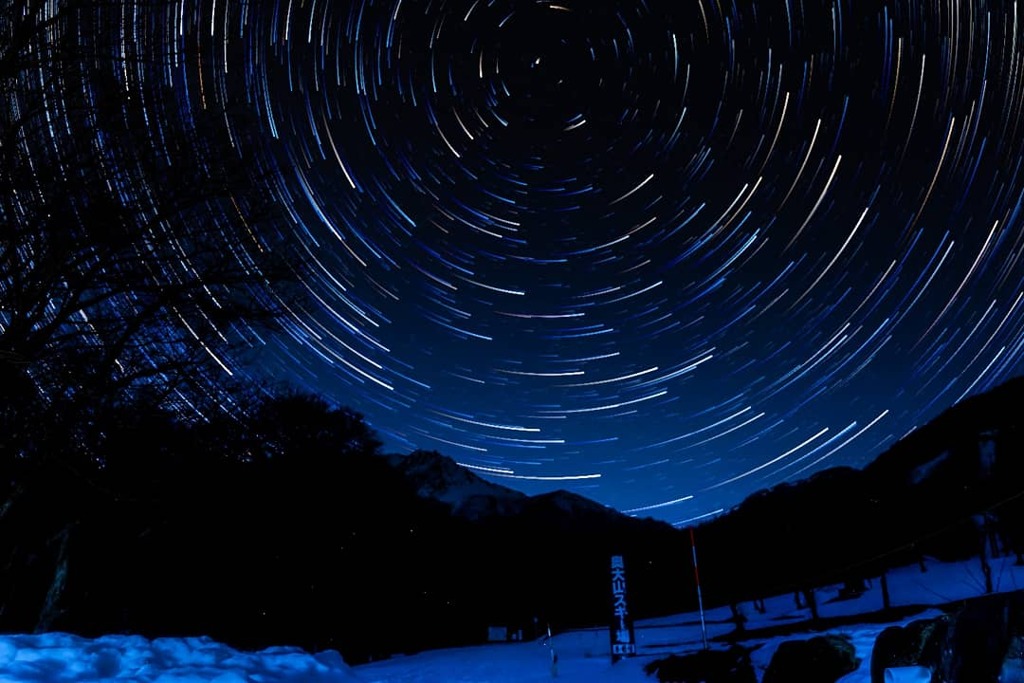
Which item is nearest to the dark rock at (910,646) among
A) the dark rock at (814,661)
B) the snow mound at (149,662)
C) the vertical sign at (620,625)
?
the dark rock at (814,661)

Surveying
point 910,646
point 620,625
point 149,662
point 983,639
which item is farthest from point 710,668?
point 149,662

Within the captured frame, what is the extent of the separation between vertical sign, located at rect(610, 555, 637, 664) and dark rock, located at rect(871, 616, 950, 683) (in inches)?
390

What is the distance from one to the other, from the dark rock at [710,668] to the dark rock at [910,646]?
4.49 meters

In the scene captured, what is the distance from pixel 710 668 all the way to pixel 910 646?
20.7 ft

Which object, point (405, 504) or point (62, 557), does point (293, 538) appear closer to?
point (405, 504)

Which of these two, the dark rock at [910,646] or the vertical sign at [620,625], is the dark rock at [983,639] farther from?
the vertical sign at [620,625]

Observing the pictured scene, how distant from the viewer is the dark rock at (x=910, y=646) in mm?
5447

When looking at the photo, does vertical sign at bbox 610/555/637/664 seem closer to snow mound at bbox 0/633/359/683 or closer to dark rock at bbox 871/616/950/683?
dark rock at bbox 871/616/950/683

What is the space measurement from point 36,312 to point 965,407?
9324 centimetres

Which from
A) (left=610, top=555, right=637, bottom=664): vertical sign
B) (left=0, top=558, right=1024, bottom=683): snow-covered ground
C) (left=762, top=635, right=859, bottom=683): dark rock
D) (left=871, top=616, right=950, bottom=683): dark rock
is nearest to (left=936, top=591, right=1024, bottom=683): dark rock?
(left=871, top=616, right=950, bottom=683): dark rock

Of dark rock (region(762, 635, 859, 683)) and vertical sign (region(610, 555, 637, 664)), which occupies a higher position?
vertical sign (region(610, 555, 637, 664))

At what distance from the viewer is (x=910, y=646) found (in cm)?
680

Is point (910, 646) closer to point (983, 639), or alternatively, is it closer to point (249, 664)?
point (983, 639)

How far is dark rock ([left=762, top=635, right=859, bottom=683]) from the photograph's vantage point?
402 inches
